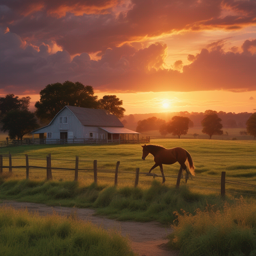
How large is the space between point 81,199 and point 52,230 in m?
6.63

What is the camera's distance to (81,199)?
14.3 metres

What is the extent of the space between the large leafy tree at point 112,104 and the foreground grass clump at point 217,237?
8116cm

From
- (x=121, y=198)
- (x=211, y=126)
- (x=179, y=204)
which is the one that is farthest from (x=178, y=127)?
(x=179, y=204)

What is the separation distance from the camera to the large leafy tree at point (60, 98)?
267 ft

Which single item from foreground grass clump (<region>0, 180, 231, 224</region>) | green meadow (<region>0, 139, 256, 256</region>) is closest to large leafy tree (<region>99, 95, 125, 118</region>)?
green meadow (<region>0, 139, 256, 256</region>)

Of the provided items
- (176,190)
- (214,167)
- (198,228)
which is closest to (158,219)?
(176,190)

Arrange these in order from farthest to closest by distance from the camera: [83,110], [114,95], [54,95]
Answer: [114,95] → [54,95] → [83,110]

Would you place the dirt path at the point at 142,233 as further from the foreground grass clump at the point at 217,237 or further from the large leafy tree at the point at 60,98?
the large leafy tree at the point at 60,98

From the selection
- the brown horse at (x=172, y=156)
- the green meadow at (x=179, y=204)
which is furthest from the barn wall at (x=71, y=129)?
the brown horse at (x=172, y=156)

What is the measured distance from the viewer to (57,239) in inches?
281

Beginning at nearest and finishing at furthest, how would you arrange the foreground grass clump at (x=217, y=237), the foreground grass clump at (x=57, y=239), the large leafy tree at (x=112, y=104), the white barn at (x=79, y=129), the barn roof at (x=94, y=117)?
the foreground grass clump at (x=57, y=239), the foreground grass clump at (x=217, y=237), the white barn at (x=79, y=129), the barn roof at (x=94, y=117), the large leafy tree at (x=112, y=104)

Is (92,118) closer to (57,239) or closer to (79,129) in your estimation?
(79,129)

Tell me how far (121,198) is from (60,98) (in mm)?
71385

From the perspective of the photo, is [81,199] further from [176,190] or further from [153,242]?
[153,242]
